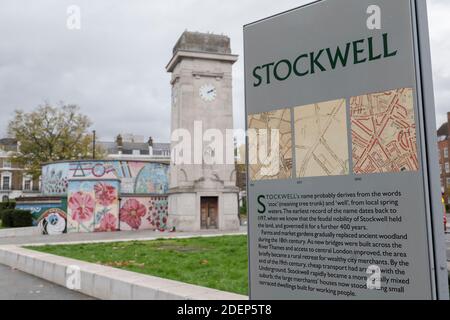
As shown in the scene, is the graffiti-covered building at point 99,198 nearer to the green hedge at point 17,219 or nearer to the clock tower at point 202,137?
the green hedge at point 17,219

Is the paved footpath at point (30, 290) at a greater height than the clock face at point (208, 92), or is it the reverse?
the clock face at point (208, 92)

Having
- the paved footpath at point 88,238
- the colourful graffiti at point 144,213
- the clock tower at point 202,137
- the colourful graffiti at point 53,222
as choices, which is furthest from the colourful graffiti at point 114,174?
the paved footpath at point 88,238

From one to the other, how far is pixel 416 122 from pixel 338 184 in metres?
0.64

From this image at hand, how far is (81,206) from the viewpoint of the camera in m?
28.3

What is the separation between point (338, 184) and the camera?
2.79 metres

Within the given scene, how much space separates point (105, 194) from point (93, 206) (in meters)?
1.17

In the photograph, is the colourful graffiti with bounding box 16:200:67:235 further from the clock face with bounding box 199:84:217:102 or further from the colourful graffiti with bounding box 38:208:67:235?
the clock face with bounding box 199:84:217:102

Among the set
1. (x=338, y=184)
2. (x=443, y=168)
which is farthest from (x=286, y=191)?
(x=443, y=168)

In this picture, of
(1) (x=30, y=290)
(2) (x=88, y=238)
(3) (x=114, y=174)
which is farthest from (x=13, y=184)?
(1) (x=30, y=290)

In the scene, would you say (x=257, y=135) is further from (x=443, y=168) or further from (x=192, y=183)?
(x=443, y=168)

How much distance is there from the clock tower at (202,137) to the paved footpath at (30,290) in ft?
53.0

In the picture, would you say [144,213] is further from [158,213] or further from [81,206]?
[81,206]

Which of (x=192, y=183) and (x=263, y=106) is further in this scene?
(x=192, y=183)

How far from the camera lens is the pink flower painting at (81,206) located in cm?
2817
